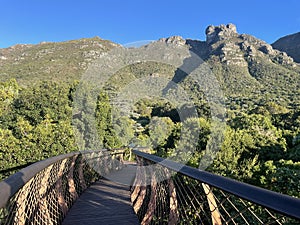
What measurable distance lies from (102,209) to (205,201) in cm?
217

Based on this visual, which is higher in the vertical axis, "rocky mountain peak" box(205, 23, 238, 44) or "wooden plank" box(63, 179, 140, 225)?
"rocky mountain peak" box(205, 23, 238, 44)

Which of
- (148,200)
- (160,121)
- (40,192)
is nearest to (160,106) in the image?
(160,121)

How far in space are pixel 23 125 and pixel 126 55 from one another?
1360cm

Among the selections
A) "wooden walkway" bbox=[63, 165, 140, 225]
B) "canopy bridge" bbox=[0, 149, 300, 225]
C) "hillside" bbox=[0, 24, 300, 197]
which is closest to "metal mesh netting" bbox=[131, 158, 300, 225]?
"canopy bridge" bbox=[0, 149, 300, 225]

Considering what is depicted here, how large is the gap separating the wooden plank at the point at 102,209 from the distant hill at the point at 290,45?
59.8m

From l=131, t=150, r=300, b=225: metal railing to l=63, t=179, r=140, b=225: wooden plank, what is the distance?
0.64 feet

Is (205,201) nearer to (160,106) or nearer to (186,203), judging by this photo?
(186,203)

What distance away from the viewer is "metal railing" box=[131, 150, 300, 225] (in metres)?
0.61

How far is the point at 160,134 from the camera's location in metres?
20.5

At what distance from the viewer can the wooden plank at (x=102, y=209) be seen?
2.58 meters

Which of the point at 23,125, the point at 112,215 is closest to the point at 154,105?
the point at 23,125

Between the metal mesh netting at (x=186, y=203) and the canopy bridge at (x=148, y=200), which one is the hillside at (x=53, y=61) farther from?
the metal mesh netting at (x=186, y=203)

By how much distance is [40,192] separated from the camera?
6.04 ft

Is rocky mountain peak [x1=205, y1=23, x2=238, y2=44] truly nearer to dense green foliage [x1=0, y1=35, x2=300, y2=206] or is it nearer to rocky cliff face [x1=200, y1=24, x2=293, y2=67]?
rocky cliff face [x1=200, y1=24, x2=293, y2=67]
